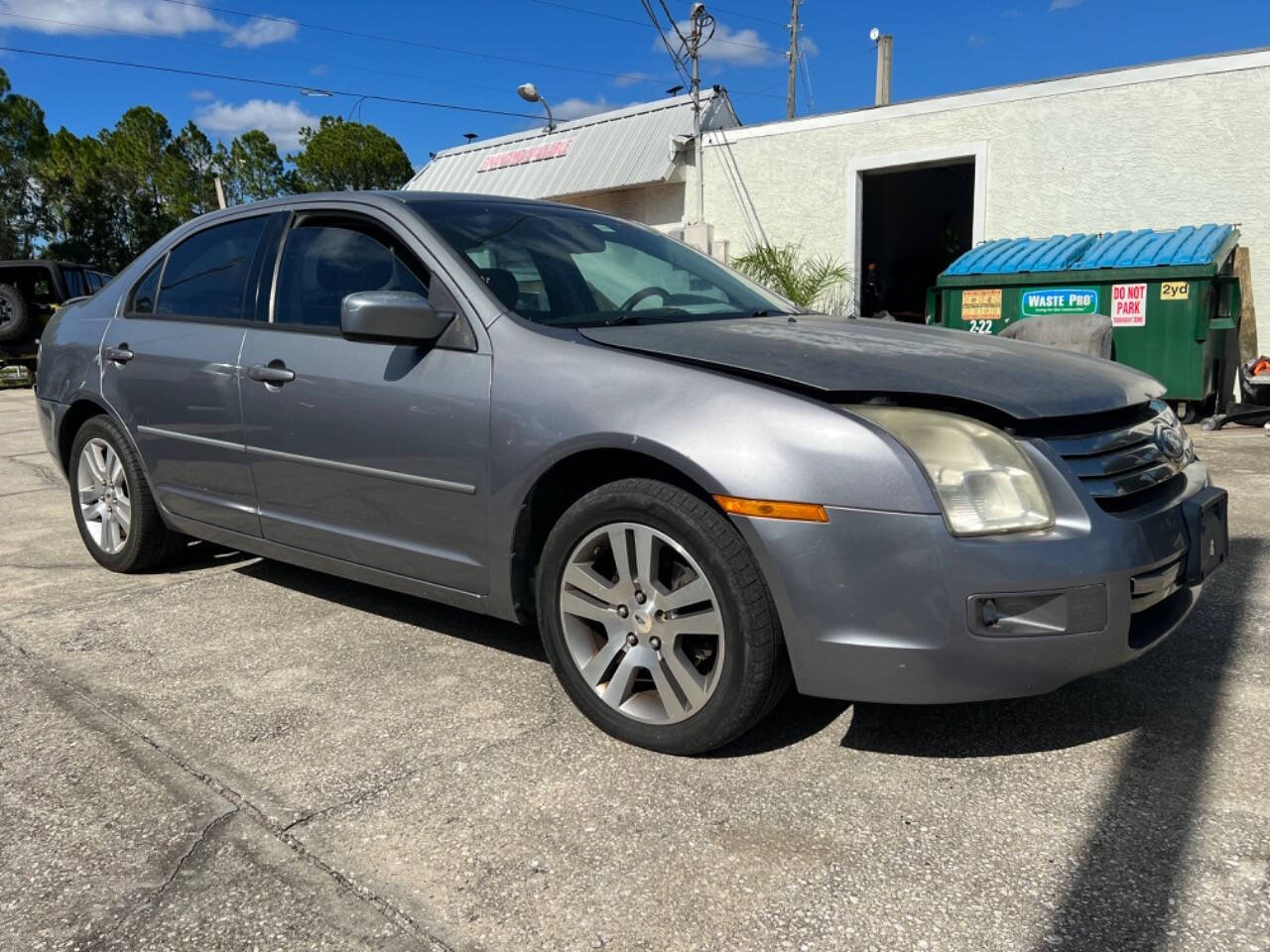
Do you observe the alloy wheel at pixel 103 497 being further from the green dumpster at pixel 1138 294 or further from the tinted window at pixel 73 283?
the tinted window at pixel 73 283

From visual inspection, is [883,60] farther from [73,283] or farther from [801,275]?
A: [73,283]

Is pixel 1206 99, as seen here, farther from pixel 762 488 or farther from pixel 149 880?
pixel 149 880

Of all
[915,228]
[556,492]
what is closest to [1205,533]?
[556,492]

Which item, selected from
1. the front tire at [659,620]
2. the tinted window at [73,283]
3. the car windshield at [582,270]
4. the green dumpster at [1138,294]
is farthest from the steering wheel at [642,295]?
the tinted window at [73,283]

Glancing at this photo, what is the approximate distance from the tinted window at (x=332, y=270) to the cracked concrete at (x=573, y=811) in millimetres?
1193

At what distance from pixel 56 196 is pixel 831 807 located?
4789cm

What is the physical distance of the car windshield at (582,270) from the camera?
10.4ft

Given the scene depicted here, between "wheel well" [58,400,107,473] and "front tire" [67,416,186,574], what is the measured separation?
6 centimetres

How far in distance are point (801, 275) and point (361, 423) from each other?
10377 mm

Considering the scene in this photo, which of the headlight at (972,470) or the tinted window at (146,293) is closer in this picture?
the headlight at (972,470)

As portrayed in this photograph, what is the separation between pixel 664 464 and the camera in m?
2.60

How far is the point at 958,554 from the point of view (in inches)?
88.0

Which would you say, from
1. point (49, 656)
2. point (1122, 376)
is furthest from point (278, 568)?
point (1122, 376)

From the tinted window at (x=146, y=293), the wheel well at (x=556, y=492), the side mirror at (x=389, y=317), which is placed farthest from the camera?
the tinted window at (x=146, y=293)
